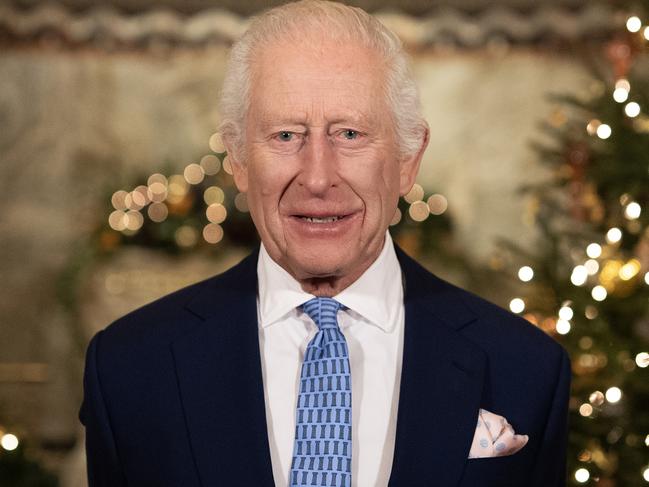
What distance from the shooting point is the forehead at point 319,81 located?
1853mm

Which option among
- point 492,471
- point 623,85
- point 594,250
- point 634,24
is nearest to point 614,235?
point 594,250

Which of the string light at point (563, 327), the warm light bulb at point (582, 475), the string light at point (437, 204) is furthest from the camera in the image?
the string light at point (437, 204)

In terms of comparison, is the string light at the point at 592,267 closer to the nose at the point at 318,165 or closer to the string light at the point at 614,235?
the string light at the point at 614,235

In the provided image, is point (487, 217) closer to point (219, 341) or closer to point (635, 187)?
point (635, 187)

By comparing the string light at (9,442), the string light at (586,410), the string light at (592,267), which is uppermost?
the string light at (592,267)

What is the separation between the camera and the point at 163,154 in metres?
5.90

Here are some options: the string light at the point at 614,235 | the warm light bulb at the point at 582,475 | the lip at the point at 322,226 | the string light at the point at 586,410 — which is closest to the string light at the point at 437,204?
the string light at the point at 614,235

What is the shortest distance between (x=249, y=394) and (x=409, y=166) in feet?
1.80

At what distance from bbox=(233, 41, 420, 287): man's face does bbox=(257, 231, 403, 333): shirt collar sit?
0.07 m

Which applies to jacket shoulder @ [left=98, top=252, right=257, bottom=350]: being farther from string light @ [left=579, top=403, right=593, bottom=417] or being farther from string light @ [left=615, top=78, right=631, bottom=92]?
string light @ [left=615, top=78, right=631, bottom=92]

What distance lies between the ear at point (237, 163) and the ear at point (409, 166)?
31 centimetres

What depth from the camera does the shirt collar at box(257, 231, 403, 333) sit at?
A: 6.54 ft

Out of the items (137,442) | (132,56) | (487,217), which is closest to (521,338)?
(137,442)

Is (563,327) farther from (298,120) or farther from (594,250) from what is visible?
(298,120)
